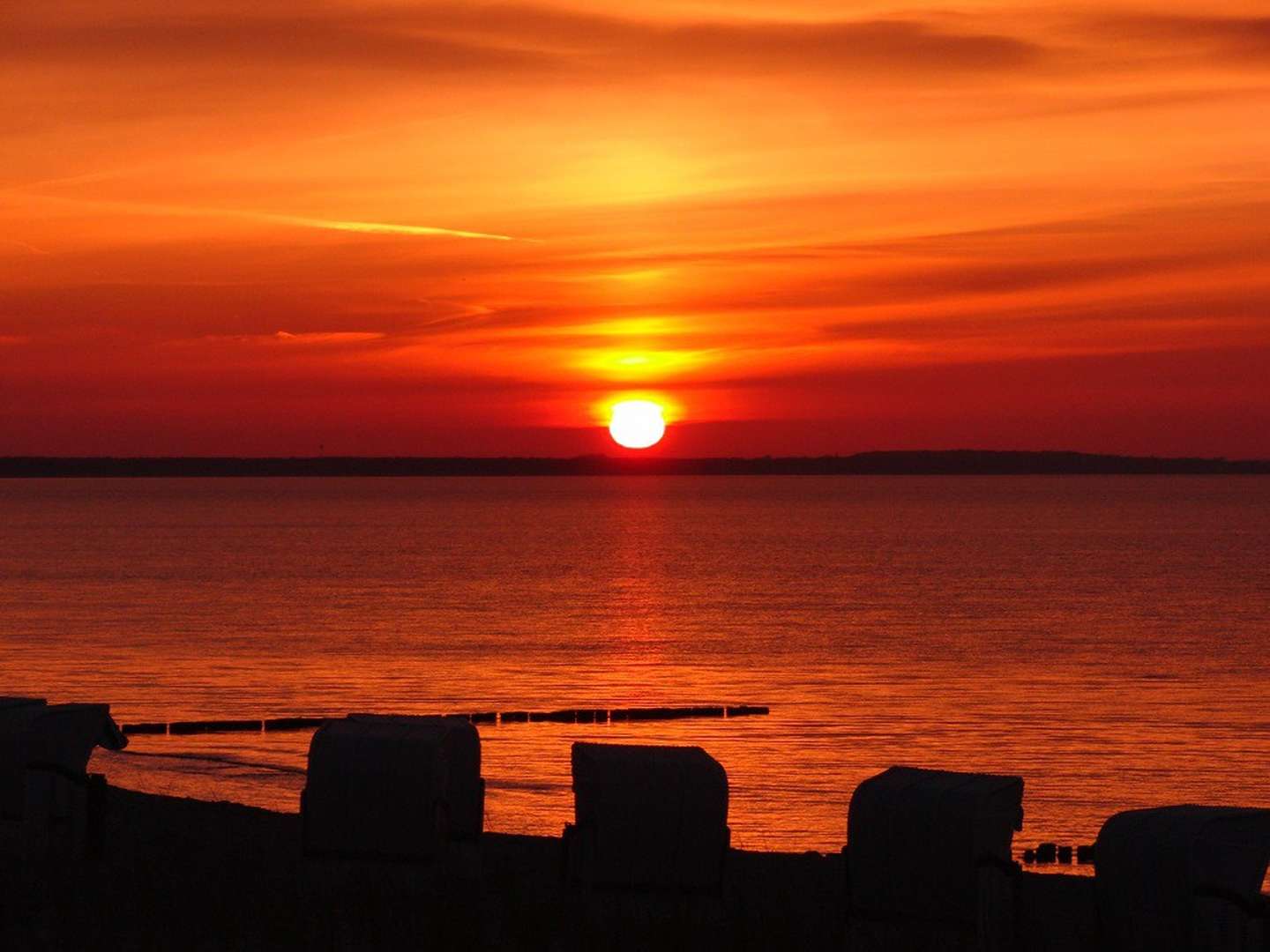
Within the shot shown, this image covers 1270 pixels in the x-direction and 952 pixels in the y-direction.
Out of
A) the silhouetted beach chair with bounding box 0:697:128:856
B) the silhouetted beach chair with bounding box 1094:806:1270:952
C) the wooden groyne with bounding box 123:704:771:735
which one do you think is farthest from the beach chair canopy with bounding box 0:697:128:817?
the wooden groyne with bounding box 123:704:771:735

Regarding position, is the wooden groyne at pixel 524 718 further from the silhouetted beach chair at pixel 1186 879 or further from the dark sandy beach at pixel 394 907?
the silhouetted beach chair at pixel 1186 879

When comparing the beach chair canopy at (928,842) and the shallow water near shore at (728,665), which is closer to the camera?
the beach chair canopy at (928,842)

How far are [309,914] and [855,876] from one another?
5.59 meters

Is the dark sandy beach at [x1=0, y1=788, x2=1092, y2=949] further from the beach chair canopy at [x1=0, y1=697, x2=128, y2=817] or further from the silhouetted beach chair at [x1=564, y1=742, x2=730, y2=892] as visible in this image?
the beach chair canopy at [x1=0, y1=697, x2=128, y2=817]

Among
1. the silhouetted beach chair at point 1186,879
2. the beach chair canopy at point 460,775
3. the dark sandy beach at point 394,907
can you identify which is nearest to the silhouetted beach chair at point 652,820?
the dark sandy beach at point 394,907

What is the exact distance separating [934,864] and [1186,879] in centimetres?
233

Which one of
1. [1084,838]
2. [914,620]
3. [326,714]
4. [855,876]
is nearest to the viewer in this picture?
[855,876]

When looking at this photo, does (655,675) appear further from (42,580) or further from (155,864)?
(42,580)

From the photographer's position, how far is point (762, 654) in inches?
2908

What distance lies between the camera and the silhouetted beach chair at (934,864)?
16562 mm

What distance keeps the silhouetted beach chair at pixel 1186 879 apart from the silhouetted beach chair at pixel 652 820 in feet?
13.4

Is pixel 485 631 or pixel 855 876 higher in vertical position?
pixel 485 631

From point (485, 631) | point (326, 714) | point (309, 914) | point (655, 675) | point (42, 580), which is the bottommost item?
point (309, 914)

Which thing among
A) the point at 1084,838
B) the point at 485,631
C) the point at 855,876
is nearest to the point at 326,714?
the point at 1084,838
